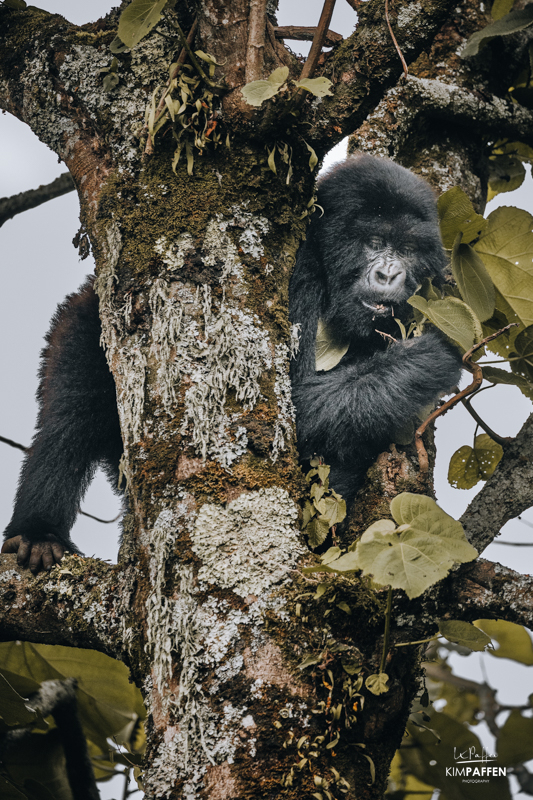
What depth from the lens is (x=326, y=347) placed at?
3328mm

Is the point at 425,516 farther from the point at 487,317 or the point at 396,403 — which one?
the point at 396,403

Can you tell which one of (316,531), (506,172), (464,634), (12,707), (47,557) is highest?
(506,172)

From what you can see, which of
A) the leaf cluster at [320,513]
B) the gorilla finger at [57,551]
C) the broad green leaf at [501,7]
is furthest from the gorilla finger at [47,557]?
the broad green leaf at [501,7]

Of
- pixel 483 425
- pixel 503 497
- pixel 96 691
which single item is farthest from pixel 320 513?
pixel 96 691

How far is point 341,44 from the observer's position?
2297 mm

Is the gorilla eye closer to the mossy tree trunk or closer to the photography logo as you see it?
the mossy tree trunk

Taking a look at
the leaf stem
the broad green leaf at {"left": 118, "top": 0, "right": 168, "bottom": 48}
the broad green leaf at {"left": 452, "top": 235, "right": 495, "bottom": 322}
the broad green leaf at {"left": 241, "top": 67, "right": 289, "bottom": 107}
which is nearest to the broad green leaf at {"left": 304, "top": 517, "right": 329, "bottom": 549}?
the leaf stem

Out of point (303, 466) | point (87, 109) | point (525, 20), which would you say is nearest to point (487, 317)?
point (303, 466)

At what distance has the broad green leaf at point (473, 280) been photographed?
2.13 meters

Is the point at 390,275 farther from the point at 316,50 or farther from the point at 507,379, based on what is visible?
the point at 316,50

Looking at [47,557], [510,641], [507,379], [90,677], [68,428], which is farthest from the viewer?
[510,641]

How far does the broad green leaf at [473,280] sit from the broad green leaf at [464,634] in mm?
949

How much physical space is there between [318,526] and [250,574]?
0.94 feet

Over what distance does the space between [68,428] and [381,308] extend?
1593 millimetres
